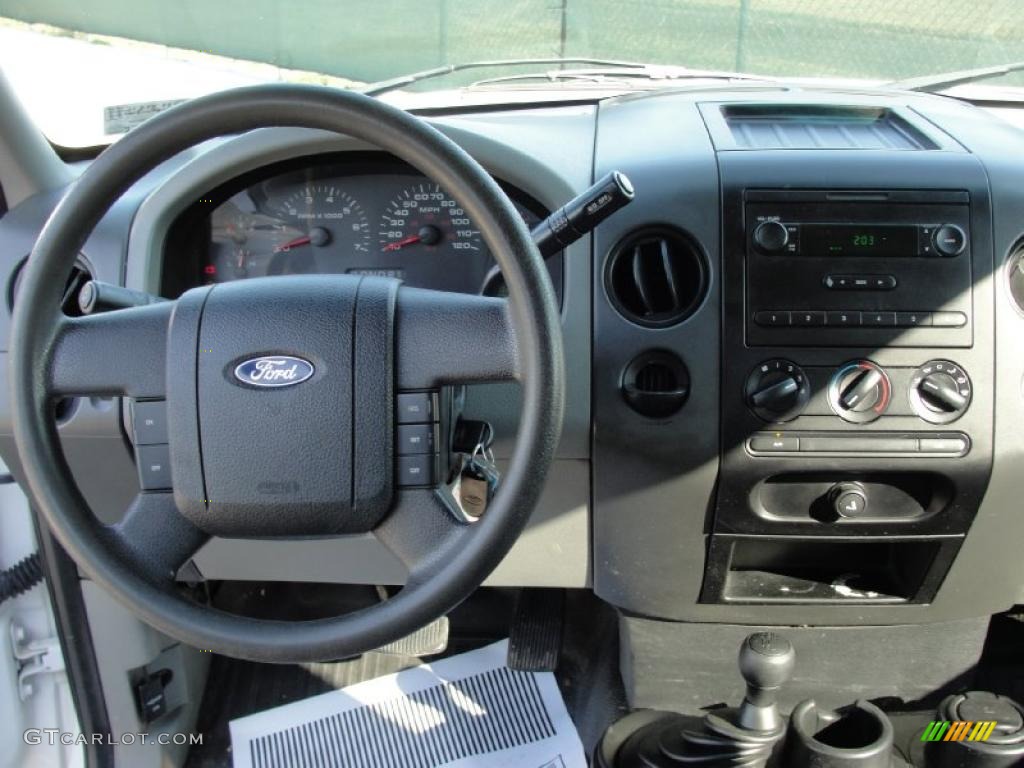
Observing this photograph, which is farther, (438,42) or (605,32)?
(438,42)

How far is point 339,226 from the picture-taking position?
1.45 m

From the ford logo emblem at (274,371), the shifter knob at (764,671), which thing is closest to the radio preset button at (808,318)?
the shifter knob at (764,671)

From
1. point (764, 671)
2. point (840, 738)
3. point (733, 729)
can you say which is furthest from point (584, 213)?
point (840, 738)

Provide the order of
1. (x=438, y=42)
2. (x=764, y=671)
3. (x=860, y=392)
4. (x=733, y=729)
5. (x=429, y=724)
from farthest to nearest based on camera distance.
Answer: (x=438, y=42) < (x=429, y=724) < (x=733, y=729) < (x=764, y=671) < (x=860, y=392)

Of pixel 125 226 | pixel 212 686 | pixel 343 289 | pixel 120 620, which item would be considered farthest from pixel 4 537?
pixel 343 289

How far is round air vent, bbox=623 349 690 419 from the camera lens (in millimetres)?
1255

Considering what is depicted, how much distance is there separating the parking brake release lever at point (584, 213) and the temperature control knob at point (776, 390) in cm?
41

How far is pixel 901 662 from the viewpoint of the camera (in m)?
1.59

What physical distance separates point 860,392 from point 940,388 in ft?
0.36

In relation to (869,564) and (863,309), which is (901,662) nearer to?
(869,564)

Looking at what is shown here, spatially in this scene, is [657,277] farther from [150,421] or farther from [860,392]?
[150,421]

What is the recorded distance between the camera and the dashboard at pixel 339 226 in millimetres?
1414

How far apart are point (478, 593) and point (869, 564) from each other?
91 centimetres

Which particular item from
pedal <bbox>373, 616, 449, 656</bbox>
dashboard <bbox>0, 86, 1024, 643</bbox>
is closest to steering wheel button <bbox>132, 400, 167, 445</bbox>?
dashboard <bbox>0, 86, 1024, 643</bbox>
